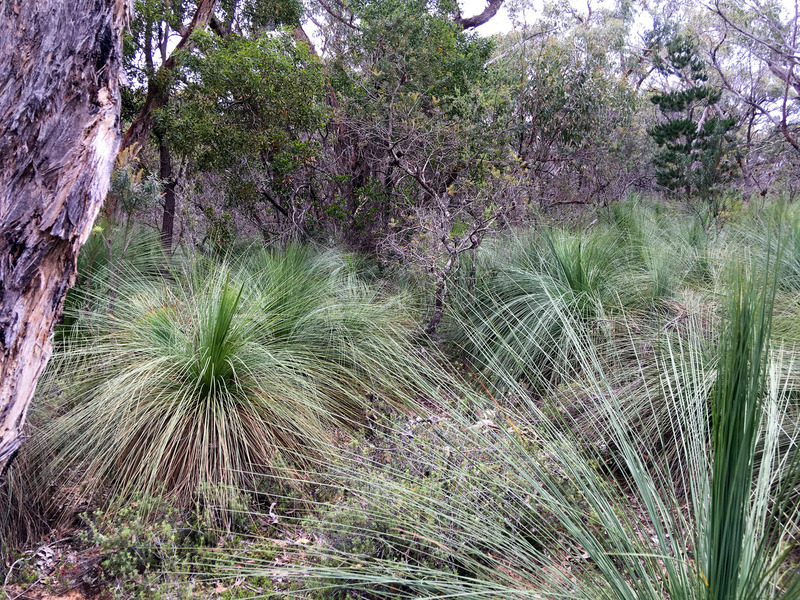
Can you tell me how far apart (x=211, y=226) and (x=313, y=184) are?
1.46 metres

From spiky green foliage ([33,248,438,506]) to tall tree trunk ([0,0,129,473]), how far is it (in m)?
0.99

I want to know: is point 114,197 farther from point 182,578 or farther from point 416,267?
point 182,578

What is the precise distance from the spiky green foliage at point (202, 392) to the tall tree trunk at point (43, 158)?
0.99 meters

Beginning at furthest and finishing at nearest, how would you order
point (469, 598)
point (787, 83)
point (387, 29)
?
point (787, 83)
point (387, 29)
point (469, 598)

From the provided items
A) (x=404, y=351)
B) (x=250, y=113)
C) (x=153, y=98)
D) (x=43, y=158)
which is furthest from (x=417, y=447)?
(x=153, y=98)

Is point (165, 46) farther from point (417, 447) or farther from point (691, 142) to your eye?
point (691, 142)

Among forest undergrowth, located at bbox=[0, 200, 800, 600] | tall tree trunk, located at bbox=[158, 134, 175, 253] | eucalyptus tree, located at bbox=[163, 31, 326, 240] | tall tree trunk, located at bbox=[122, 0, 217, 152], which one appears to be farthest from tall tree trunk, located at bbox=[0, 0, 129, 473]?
tall tree trunk, located at bbox=[158, 134, 175, 253]

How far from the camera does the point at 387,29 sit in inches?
272

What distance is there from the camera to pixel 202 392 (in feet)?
10.1

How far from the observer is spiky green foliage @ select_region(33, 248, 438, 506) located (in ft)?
9.30

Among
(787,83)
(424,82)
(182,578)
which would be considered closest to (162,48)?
(424,82)

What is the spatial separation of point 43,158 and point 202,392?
159 cm

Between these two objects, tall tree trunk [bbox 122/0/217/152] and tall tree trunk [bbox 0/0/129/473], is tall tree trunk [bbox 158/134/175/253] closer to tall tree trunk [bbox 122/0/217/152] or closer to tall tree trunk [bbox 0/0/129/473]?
tall tree trunk [bbox 122/0/217/152]

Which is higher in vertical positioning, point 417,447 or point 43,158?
point 43,158
